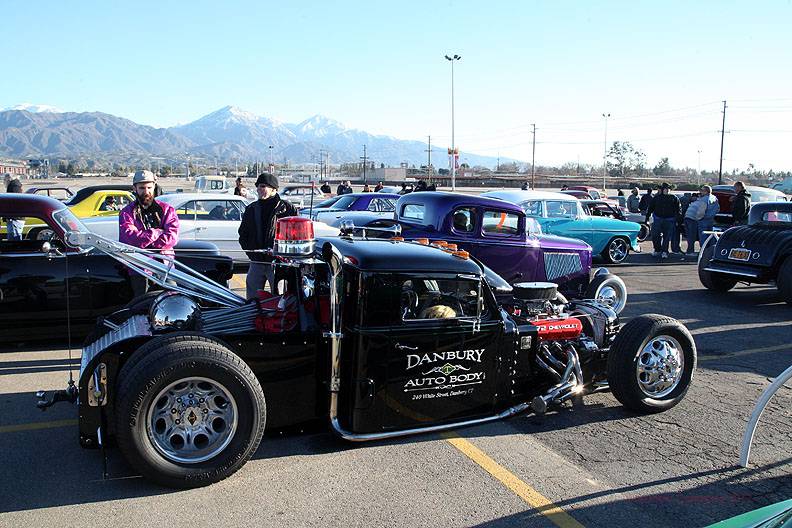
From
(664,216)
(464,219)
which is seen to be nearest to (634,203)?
(664,216)

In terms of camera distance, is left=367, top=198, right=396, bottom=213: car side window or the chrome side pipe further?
left=367, top=198, right=396, bottom=213: car side window

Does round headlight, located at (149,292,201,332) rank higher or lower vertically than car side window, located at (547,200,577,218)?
lower

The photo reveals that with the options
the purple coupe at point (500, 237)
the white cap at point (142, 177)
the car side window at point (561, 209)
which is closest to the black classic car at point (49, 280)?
the white cap at point (142, 177)

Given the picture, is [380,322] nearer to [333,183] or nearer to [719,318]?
[719,318]

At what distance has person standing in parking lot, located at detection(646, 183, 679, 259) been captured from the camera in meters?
15.7

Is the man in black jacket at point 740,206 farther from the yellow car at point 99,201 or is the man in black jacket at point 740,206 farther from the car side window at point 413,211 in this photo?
the yellow car at point 99,201

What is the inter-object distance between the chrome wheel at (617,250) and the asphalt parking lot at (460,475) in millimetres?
9505

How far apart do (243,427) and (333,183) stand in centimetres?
4447

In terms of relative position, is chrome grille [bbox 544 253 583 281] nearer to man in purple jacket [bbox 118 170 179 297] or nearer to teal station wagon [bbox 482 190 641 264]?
teal station wagon [bbox 482 190 641 264]

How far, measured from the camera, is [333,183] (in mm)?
47594

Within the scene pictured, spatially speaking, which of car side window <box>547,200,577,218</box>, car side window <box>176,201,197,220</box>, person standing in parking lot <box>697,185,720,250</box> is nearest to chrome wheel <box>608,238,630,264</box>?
car side window <box>547,200,577,218</box>

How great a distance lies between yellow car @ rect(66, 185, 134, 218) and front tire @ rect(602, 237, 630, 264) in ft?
35.8

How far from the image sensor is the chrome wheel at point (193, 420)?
3.79m

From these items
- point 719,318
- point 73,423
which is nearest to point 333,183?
point 719,318
